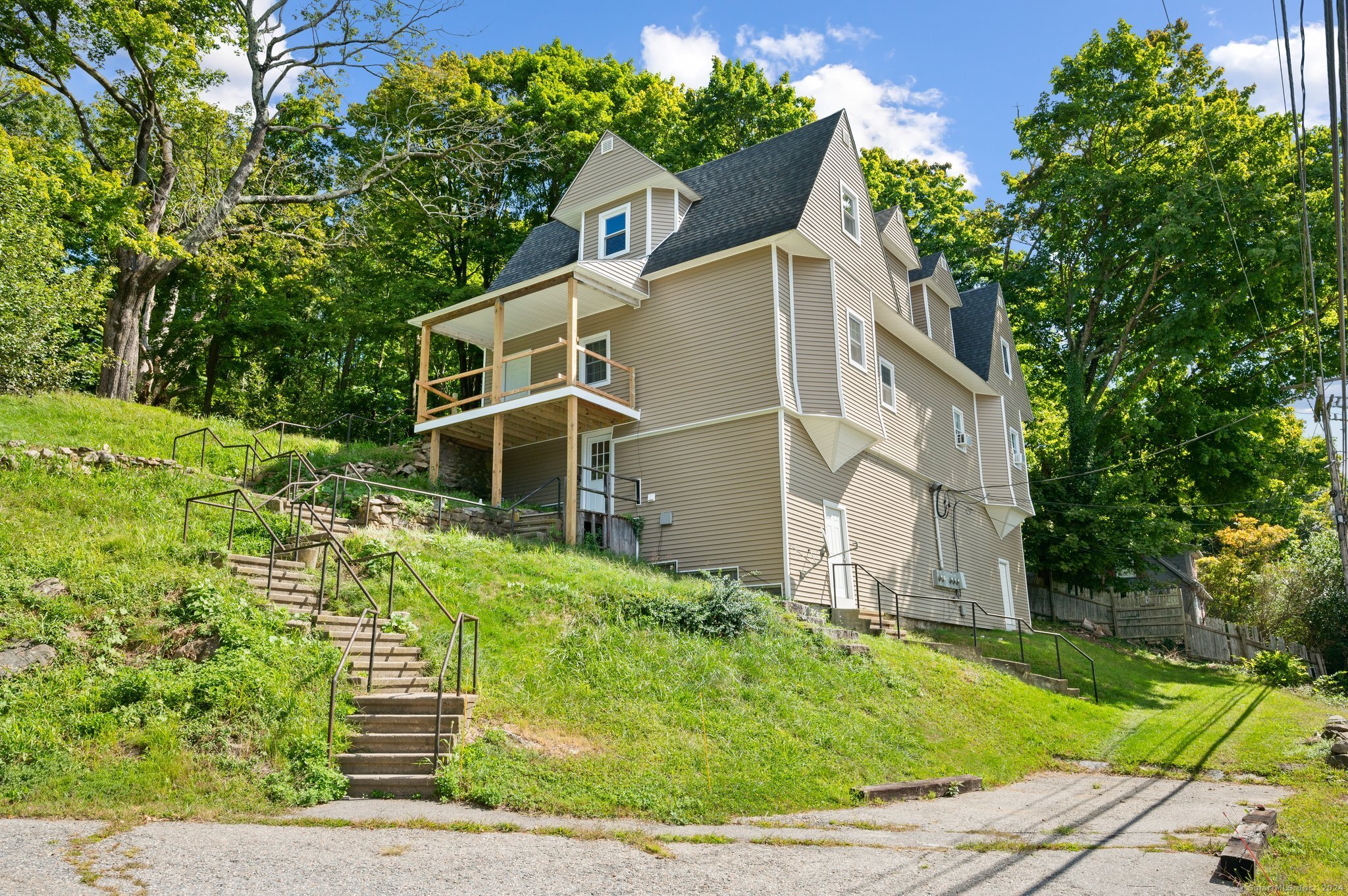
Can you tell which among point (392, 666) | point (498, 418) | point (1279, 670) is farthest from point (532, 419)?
point (1279, 670)

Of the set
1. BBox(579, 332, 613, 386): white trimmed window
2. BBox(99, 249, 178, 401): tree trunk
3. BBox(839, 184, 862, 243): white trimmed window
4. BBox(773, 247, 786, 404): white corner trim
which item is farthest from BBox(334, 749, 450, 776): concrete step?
BBox(99, 249, 178, 401): tree trunk

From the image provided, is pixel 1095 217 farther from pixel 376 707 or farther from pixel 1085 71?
pixel 376 707

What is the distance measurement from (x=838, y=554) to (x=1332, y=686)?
1390cm

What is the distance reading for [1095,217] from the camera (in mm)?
33156

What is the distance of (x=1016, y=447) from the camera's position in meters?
30.2

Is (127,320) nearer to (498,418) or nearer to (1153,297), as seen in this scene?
(498,418)

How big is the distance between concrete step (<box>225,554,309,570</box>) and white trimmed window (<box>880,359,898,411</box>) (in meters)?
14.1

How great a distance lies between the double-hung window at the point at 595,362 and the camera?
22.3 m

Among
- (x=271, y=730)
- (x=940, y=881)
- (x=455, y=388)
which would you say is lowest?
(x=940, y=881)

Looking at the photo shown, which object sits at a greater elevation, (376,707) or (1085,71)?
(1085,71)

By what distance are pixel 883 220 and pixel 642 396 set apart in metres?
9.05

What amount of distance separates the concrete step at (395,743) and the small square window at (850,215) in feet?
53.2

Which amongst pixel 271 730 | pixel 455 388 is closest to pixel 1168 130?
pixel 455 388

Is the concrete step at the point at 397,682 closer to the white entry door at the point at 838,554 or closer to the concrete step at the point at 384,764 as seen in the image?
the concrete step at the point at 384,764
